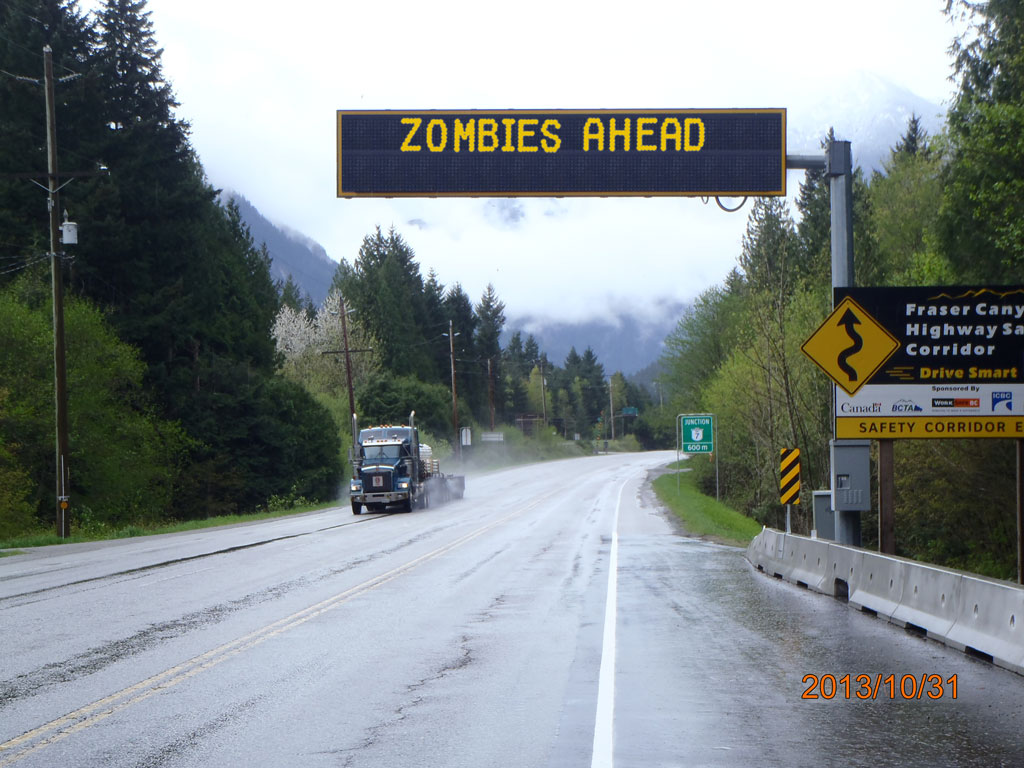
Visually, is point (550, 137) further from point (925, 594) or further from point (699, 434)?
point (699, 434)

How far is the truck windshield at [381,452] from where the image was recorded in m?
42.4

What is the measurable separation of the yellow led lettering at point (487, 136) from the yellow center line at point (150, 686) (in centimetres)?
704

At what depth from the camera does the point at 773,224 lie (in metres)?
64.4

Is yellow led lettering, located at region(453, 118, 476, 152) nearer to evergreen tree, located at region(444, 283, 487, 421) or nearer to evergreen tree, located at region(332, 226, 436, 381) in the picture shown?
evergreen tree, located at region(332, 226, 436, 381)

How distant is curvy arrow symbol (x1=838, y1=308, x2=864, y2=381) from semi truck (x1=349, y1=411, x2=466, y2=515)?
2547cm

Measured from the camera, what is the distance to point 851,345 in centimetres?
1784

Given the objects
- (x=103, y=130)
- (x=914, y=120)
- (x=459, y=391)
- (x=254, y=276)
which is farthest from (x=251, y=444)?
(x=459, y=391)

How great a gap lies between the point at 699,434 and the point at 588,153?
2709cm

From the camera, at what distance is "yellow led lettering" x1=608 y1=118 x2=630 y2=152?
1691 centimetres

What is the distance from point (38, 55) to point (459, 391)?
273 feet

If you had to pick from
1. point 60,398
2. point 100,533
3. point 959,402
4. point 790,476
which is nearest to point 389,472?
point 100,533

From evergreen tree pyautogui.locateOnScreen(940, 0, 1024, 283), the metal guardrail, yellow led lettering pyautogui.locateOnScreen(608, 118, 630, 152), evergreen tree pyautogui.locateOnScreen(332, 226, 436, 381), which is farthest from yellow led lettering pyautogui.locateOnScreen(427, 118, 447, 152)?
evergreen tree pyautogui.locateOnScreen(332, 226, 436, 381)

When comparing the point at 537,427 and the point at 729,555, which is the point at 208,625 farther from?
the point at 537,427
